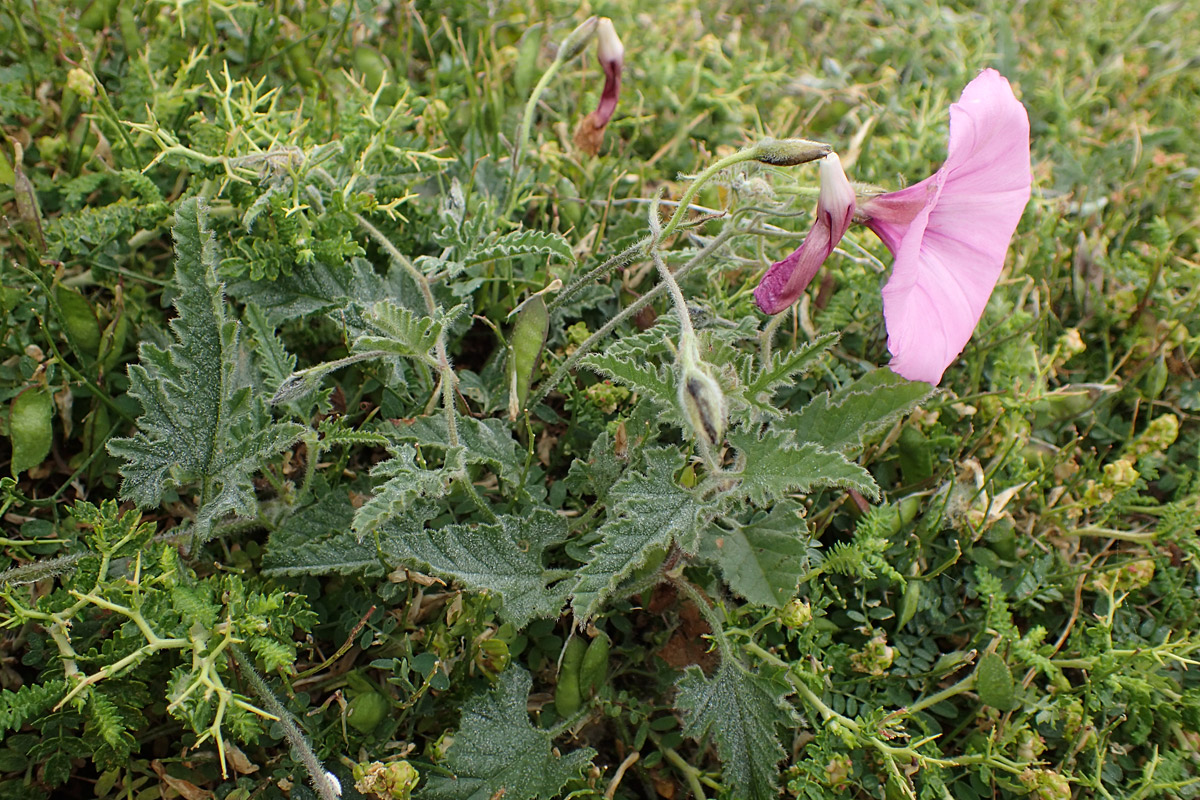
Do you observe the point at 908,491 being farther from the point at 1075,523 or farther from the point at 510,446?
the point at 510,446

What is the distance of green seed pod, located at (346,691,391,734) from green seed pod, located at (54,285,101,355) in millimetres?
795

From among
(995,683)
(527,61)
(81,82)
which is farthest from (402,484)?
(527,61)

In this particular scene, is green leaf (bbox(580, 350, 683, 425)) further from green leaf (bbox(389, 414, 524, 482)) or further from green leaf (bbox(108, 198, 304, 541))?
green leaf (bbox(108, 198, 304, 541))

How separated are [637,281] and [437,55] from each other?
0.96 metres

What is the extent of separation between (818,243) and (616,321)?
394mm

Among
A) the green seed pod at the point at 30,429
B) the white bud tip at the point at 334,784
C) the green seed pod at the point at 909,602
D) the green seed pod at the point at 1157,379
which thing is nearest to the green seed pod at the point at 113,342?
the green seed pod at the point at 30,429

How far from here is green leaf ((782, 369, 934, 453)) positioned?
1.35 m

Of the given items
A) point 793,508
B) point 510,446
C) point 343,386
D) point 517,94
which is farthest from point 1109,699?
point 517,94

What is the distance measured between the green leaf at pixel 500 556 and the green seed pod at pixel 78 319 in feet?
2.34

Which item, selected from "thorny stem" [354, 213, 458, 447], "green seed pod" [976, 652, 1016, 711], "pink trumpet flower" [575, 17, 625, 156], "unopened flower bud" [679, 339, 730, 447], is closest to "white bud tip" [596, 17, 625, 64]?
"pink trumpet flower" [575, 17, 625, 156]

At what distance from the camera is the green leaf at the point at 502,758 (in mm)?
1281

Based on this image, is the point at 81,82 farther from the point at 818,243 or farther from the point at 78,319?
the point at 818,243

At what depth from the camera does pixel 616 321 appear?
1.46m

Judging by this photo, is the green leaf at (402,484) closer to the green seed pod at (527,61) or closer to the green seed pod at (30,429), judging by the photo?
the green seed pod at (30,429)
